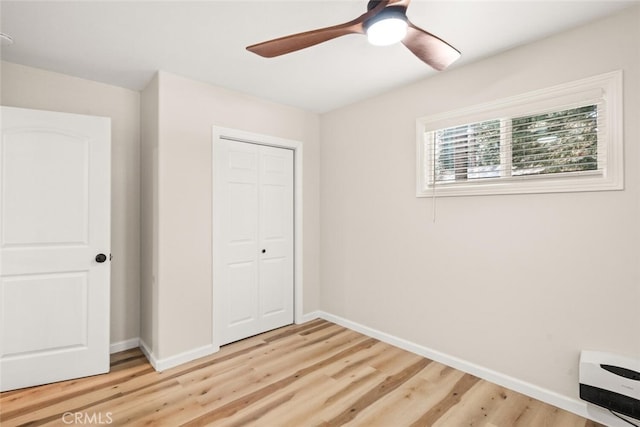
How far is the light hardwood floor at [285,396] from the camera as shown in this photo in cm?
201

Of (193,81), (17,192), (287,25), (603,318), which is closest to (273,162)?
(193,81)

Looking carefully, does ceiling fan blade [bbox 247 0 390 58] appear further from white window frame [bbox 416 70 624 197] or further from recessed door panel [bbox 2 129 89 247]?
recessed door panel [bbox 2 129 89 247]

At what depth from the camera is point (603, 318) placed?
77.7 inches

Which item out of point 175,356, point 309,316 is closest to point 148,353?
point 175,356

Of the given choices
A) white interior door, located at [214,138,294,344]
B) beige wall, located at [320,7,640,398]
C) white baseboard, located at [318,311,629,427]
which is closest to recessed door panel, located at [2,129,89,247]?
white interior door, located at [214,138,294,344]

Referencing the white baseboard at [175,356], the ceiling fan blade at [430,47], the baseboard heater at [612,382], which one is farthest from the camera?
the white baseboard at [175,356]

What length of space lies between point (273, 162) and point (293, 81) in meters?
0.93

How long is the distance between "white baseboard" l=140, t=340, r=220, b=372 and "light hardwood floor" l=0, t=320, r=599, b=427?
2.1 inches

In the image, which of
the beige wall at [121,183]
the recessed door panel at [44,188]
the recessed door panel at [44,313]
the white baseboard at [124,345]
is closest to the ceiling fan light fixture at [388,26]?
the recessed door panel at [44,188]

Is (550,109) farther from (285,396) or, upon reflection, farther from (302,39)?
(285,396)

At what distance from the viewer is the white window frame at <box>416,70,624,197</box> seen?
1927 mm

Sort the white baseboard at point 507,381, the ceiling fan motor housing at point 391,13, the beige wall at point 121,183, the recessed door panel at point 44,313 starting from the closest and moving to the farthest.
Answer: the ceiling fan motor housing at point 391,13, the white baseboard at point 507,381, the recessed door panel at point 44,313, the beige wall at point 121,183

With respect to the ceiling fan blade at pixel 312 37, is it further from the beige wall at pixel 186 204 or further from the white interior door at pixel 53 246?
the white interior door at pixel 53 246

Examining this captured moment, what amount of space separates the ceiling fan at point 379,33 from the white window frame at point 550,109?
2.90ft
